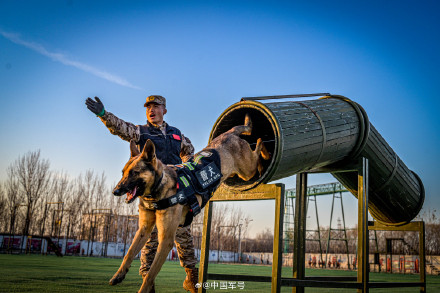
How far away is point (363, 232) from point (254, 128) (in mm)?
2450

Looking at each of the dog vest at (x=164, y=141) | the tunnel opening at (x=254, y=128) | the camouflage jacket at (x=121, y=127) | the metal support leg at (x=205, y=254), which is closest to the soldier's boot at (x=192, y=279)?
the metal support leg at (x=205, y=254)

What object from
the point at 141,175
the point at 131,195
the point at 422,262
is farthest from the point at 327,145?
the point at 422,262

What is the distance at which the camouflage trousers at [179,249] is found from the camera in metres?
5.65

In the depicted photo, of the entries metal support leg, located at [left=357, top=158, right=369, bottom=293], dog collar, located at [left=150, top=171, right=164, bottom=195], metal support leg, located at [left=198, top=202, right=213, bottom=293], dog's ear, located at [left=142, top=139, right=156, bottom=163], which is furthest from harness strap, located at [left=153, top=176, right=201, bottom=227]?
metal support leg, located at [left=357, top=158, right=369, bottom=293]

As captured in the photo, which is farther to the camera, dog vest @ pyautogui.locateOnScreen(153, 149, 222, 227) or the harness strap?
dog vest @ pyautogui.locateOnScreen(153, 149, 222, 227)

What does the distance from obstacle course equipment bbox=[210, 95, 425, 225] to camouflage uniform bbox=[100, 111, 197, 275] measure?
1.96ft

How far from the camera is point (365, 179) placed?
6.23 metres

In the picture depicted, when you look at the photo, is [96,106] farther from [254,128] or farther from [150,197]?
[254,128]

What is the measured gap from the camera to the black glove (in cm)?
465

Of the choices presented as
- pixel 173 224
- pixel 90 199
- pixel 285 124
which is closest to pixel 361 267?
pixel 285 124

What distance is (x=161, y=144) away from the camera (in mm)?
5574

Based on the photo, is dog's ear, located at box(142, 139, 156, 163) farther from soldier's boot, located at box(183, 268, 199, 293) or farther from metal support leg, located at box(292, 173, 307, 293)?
metal support leg, located at box(292, 173, 307, 293)

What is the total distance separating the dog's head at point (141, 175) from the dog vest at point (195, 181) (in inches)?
9.8

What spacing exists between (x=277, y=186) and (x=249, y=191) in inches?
19.1
